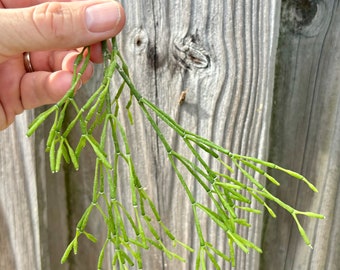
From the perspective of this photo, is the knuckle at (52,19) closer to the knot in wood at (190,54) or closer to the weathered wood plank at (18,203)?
the knot in wood at (190,54)

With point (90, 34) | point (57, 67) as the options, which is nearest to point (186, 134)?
point (90, 34)

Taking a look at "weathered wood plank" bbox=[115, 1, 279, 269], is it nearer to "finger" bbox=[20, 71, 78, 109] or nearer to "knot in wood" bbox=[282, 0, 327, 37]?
"knot in wood" bbox=[282, 0, 327, 37]

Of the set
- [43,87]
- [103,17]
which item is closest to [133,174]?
[103,17]

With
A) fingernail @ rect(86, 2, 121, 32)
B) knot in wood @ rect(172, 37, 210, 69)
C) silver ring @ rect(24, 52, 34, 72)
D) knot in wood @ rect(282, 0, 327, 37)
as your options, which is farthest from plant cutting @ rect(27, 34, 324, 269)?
silver ring @ rect(24, 52, 34, 72)

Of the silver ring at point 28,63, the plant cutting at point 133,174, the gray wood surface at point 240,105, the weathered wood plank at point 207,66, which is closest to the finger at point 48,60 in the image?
the silver ring at point 28,63

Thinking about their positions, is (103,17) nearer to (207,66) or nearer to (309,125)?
(207,66)

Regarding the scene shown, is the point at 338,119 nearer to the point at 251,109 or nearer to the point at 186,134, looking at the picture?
the point at 251,109
